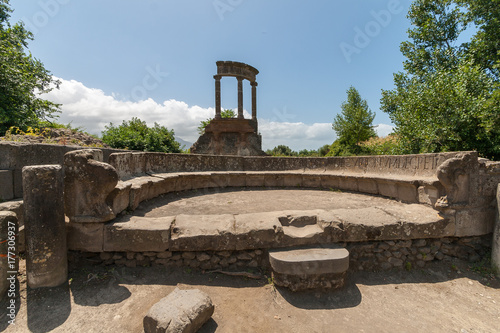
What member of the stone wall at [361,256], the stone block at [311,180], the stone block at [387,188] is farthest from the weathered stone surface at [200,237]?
the stone block at [311,180]

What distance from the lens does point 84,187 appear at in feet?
8.35

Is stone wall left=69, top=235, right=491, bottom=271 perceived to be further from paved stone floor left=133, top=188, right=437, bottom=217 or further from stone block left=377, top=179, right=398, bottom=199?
stone block left=377, top=179, right=398, bottom=199

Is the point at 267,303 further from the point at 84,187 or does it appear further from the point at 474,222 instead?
the point at 474,222

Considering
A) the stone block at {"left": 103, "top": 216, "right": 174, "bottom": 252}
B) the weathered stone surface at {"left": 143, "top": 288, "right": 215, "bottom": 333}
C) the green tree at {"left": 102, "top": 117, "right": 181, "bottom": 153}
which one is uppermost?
the green tree at {"left": 102, "top": 117, "right": 181, "bottom": 153}

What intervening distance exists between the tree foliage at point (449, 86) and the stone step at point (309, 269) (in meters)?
8.36

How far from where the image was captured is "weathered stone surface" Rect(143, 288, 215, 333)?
1.66 metres

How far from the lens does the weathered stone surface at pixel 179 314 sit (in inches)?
65.4

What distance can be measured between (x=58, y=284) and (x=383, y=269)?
12.1ft

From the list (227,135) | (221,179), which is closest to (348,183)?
(221,179)

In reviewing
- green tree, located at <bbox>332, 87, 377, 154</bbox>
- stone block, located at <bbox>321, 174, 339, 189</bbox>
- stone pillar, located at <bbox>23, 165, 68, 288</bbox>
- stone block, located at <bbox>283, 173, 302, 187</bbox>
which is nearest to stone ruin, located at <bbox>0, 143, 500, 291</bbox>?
stone pillar, located at <bbox>23, 165, 68, 288</bbox>

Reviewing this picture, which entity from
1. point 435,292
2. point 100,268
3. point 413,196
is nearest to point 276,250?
point 435,292

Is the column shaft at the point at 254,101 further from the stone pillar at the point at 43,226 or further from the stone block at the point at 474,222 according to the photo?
the stone pillar at the point at 43,226

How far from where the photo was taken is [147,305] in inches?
83.4

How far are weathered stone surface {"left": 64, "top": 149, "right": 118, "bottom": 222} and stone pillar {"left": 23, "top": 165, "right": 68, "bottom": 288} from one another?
20cm
